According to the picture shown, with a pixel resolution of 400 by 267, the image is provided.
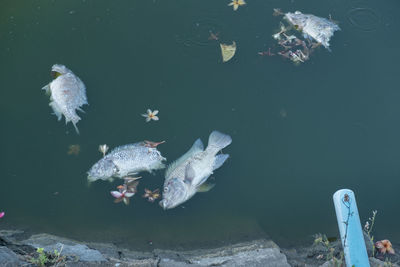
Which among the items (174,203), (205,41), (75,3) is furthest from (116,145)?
(75,3)

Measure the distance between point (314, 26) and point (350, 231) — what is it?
6.91 ft

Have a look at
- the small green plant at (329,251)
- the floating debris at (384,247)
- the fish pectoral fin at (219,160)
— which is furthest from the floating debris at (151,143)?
the floating debris at (384,247)

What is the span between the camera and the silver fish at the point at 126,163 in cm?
340

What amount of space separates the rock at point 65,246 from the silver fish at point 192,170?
0.71 m

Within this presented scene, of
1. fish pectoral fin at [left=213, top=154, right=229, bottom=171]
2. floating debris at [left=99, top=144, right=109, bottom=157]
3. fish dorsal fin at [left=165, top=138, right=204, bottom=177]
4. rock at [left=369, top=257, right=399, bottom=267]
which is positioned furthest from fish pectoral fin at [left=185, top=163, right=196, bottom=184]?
rock at [left=369, top=257, right=399, bottom=267]

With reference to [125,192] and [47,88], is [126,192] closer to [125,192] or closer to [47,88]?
[125,192]

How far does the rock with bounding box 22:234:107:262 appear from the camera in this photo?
2.86 metres

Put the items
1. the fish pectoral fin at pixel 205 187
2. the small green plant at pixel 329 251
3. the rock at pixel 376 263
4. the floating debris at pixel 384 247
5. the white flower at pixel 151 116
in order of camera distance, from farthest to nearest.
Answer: the white flower at pixel 151 116, the fish pectoral fin at pixel 205 187, the floating debris at pixel 384 247, the rock at pixel 376 263, the small green plant at pixel 329 251

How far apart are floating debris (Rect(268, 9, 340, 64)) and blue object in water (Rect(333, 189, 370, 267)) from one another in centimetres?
151

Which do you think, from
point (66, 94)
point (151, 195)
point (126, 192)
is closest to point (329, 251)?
point (151, 195)

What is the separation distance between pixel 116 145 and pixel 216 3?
6.13 feet

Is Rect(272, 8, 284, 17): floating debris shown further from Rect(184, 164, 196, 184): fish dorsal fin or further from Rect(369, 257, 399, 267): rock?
Rect(369, 257, 399, 267): rock

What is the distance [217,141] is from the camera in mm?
3576

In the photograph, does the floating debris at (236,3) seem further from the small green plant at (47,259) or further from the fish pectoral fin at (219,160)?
the small green plant at (47,259)
